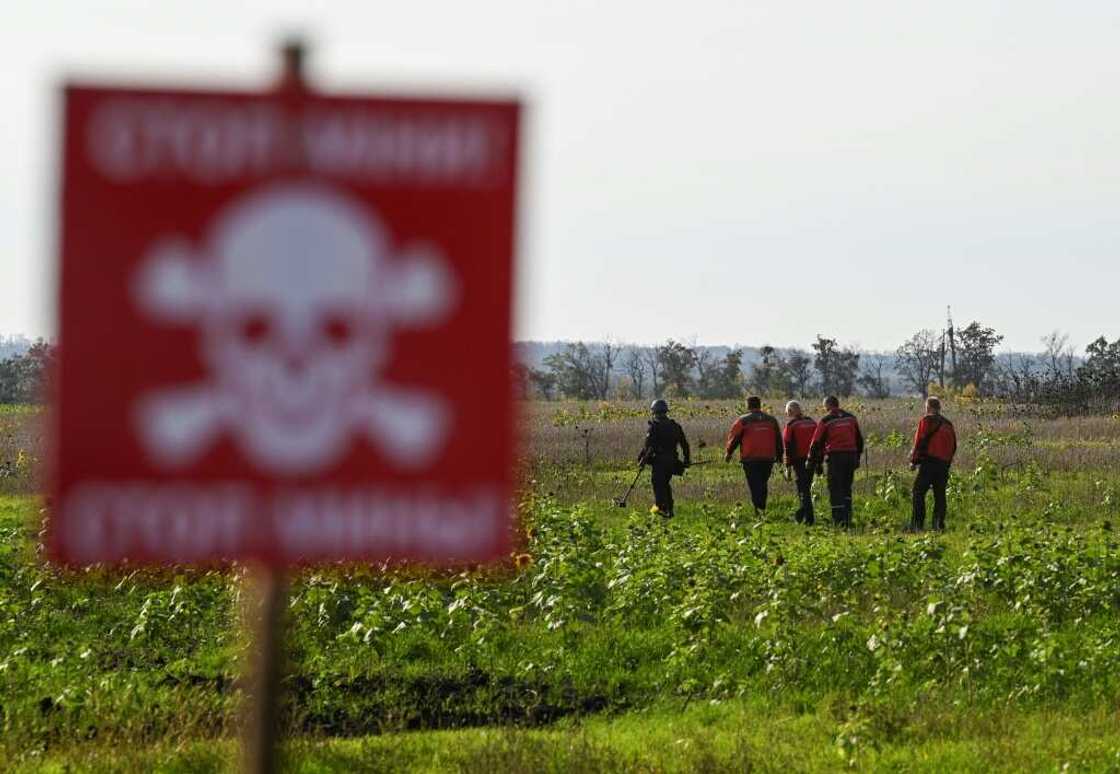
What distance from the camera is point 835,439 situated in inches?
773

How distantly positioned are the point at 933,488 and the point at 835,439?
136cm

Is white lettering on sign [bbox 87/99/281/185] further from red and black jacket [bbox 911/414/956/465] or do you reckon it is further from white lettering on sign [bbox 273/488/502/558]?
red and black jacket [bbox 911/414/956/465]

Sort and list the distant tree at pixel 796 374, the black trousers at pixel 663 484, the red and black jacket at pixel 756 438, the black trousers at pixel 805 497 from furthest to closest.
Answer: the distant tree at pixel 796 374 → the black trousers at pixel 663 484 → the red and black jacket at pixel 756 438 → the black trousers at pixel 805 497

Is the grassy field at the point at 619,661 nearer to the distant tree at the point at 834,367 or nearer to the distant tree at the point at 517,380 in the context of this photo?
the distant tree at the point at 517,380

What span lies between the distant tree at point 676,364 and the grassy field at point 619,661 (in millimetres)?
81443

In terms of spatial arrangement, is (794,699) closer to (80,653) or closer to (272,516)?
(80,653)

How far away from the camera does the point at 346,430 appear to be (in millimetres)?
2588

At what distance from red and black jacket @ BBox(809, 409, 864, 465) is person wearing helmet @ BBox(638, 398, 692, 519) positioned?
1734mm

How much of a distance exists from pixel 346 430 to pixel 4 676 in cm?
913

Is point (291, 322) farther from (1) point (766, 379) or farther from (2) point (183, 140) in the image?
(1) point (766, 379)

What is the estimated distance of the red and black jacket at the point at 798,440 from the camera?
67.4ft

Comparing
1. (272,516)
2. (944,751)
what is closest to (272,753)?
(272,516)

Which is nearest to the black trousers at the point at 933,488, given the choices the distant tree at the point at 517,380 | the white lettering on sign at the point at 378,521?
the distant tree at the point at 517,380

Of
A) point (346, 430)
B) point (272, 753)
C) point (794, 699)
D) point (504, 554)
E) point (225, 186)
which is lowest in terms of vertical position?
point (794, 699)
